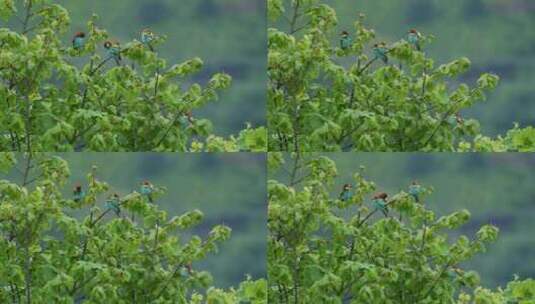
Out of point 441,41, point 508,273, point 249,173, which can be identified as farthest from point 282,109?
point 508,273

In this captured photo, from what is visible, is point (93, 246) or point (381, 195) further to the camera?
point (381, 195)

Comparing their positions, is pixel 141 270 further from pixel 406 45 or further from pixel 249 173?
pixel 406 45

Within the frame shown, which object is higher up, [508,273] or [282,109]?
[282,109]

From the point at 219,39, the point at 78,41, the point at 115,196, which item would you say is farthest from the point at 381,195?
the point at 78,41

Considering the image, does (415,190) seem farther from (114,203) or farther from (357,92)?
(114,203)

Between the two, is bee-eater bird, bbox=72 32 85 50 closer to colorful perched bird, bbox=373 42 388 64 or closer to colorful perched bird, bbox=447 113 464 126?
colorful perched bird, bbox=373 42 388 64

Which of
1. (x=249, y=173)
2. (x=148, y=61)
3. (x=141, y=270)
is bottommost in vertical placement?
(x=141, y=270)

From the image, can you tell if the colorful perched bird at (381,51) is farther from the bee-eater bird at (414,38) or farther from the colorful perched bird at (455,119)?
the colorful perched bird at (455,119)
